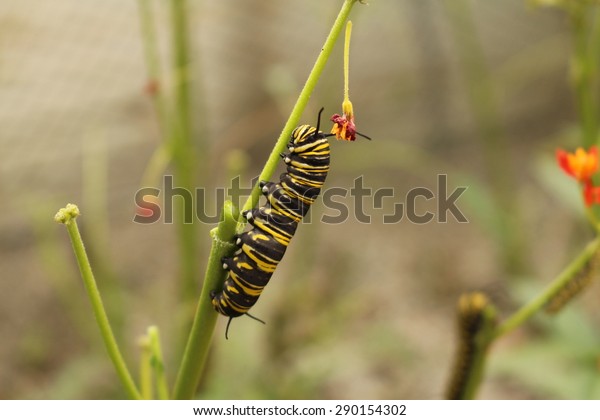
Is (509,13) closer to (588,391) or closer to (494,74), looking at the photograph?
(494,74)

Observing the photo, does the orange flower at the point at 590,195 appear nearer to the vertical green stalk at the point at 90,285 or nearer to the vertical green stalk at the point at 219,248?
the vertical green stalk at the point at 219,248

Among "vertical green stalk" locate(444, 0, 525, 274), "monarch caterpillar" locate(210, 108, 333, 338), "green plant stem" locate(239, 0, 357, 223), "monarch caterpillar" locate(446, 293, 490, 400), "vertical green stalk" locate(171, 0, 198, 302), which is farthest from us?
"vertical green stalk" locate(444, 0, 525, 274)

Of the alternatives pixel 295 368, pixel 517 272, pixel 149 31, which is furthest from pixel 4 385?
pixel 517 272

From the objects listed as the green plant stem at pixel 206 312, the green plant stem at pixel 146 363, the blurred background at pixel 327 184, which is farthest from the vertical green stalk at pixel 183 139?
the green plant stem at pixel 206 312

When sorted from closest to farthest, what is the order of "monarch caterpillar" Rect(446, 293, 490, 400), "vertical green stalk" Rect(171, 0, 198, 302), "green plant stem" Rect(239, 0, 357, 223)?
"green plant stem" Rect(239, 0, 357, 223) → "monarch caterpillar" Rect(446, 293, 490, 400) → "vertical green stalk" Rect(171, 0, 198, 302)

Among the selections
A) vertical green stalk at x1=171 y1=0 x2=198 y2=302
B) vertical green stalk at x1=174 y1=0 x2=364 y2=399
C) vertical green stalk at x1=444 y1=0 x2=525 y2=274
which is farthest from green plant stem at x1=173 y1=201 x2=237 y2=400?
vertical green stalk at x1=444 y1=0 x2=525 y2=274

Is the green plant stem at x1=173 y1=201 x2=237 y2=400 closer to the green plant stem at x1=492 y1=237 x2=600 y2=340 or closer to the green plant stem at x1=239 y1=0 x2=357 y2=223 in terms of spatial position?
the green plant stem at x1=239 y1=0 x2=357 y2=223

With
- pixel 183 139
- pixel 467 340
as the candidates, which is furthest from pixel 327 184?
pixel 467 340
